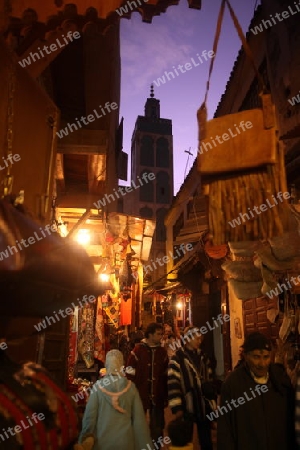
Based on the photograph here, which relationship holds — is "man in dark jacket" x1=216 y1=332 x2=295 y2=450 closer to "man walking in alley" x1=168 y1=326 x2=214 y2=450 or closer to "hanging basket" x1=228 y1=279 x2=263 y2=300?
"man walking in alley" x1=168 y1=326 x2=214 y2=450

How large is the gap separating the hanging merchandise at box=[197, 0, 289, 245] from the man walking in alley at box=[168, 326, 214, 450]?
338 cm

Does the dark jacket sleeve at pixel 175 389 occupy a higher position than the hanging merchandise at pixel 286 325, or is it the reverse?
the hanging merchandise at pixel 286 325

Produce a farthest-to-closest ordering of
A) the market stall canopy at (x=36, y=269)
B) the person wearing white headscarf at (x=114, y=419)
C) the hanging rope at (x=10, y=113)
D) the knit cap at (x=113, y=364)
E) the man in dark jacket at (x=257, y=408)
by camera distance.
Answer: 1. the knit cap at (x=113, y=364)
2. the person wearing white headscarf at (x=114, y=419)
3. the hanging rope at (x=10, y=113)
4. the man in dark jacket at (x=257, y=408)
5. the market stall canopy at (x=36, y=269)

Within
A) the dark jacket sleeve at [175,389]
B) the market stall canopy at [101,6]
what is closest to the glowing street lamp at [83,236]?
the dark jacket sleeve at [175,389]

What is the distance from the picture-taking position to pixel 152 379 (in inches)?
274

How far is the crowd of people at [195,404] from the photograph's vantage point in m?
3.52

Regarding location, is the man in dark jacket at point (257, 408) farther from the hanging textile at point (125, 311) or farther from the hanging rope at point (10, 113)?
the hanging textile at point (125, 311)

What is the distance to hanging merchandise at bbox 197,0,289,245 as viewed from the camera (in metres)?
3.28

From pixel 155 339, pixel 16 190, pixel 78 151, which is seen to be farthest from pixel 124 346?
pixel 16 190

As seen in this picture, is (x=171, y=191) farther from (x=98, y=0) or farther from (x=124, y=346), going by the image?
(x=98, y=0)

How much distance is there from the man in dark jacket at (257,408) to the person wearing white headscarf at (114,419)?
1395 millimetres

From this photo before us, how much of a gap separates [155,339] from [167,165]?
51.1m

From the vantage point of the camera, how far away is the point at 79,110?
381 inches

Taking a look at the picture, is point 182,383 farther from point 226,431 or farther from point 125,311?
point 125,311
